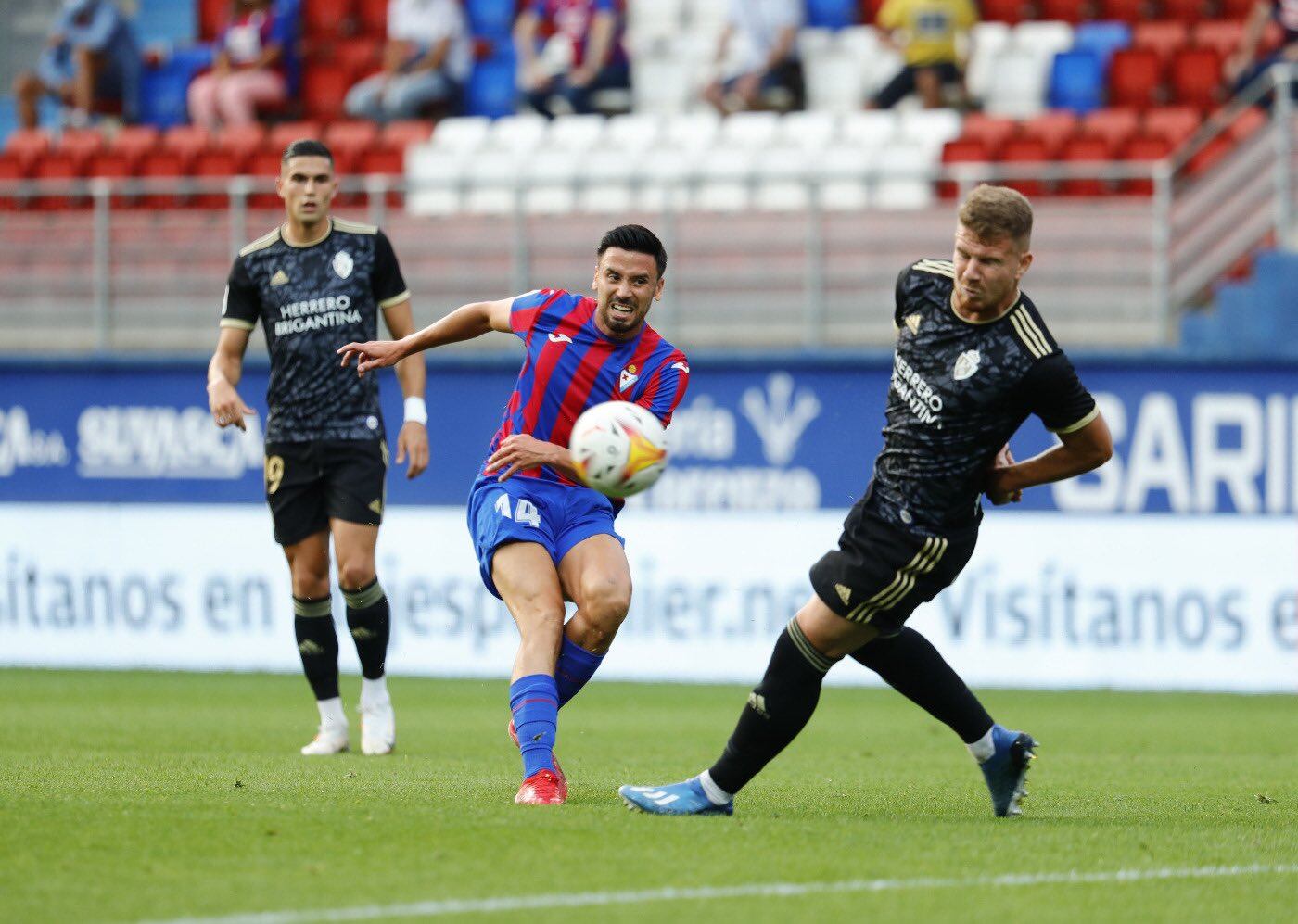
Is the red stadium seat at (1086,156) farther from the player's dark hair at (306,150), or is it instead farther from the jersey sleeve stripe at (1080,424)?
the jersey sleeve stripe at (1080,424)

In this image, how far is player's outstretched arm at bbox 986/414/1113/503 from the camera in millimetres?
6492

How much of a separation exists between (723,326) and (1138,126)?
12.7 feet

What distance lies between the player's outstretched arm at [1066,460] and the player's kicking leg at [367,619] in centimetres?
352

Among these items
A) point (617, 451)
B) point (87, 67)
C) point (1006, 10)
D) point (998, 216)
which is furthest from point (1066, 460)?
point (87, 67)

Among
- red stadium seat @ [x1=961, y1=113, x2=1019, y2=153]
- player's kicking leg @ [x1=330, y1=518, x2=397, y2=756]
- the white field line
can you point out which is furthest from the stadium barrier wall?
the white field line

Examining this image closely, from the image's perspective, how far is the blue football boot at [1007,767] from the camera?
22.9ft

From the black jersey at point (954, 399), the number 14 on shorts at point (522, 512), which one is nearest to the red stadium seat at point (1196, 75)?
the black jersey at point (954, 399)

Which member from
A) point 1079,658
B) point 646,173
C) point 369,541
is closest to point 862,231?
point 646,173

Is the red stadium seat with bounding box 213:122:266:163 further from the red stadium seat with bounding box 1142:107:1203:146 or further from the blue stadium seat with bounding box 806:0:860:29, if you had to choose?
the red stadium seat with bounding box 1142:107:1203:146

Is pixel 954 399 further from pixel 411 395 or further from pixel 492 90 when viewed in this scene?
pixel 492 90

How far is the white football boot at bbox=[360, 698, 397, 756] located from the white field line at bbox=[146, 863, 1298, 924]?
4.15 metres

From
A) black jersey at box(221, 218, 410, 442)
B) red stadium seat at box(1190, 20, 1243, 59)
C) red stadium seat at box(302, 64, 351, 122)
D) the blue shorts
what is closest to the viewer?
the blue shorts

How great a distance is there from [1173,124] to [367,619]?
987cm

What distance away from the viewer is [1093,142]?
1666cm
